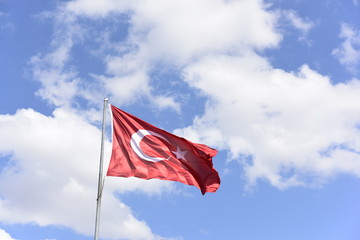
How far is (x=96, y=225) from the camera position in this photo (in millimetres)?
21719

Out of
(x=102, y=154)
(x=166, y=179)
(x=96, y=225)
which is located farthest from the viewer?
(x=166, y=179)

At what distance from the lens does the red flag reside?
24000 millimetres

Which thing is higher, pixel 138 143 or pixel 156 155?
pixel 138 143

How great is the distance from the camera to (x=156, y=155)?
25406 mm

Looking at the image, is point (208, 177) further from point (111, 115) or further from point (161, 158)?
point (111, 115)

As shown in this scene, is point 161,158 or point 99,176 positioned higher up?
point 161,158

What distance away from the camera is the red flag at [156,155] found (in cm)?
2400

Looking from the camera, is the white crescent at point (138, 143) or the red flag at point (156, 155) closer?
the red flag at point (156, 155)

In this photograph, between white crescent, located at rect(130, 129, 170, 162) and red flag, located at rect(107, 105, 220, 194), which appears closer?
red flag, located at rect(107, 105, 220, 194)

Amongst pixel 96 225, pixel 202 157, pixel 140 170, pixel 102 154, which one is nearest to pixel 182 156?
pixel 202 157

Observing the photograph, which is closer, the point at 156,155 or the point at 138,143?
the point at 138,143

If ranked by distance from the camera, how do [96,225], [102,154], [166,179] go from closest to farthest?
[96,225] < [102,154] < [166,179]

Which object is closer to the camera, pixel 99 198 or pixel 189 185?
pixel 99 198

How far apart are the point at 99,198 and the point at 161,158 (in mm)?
4537
